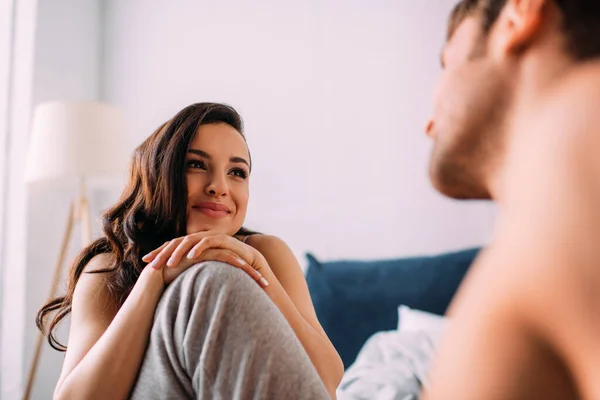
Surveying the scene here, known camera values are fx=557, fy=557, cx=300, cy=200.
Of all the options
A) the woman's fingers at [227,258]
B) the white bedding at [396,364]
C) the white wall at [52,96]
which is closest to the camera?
the woman's fingers at [227,258]

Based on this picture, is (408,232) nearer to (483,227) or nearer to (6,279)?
(483,227)

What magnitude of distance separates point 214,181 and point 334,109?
148 centimetres

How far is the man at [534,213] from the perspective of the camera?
46 centimetres

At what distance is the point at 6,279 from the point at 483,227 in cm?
219

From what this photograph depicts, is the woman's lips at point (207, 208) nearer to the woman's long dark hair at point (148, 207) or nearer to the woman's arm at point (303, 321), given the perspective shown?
the woman's long dark hair at point (148, 207)

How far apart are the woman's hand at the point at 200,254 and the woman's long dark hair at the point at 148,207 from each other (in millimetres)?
173

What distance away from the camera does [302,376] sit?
804mm

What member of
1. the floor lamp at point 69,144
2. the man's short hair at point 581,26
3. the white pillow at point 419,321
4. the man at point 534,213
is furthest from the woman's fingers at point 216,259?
the floor lamp at point 69,144

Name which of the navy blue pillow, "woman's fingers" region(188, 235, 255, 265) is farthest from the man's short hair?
the navy blue pillow

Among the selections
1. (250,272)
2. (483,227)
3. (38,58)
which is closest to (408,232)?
(483,227)

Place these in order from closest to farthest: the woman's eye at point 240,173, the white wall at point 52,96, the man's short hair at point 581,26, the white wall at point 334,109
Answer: the man's short hair at point 581,26
the woman's eye at point 240,173
the white wall at point 334,109
the white wall at point 52,96

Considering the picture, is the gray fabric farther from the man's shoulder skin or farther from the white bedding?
the white bedding

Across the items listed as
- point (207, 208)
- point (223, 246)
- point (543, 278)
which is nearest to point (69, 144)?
point (207, 208)

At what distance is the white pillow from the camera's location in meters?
1.96
